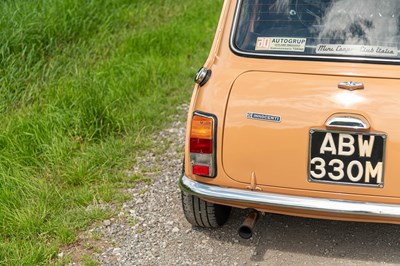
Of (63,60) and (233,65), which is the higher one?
(233,65)

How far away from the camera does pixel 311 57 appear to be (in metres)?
4.40

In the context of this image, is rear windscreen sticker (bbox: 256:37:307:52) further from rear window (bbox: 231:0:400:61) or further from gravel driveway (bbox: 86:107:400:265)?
gravel driveway (bbox: 86:107:400:265)

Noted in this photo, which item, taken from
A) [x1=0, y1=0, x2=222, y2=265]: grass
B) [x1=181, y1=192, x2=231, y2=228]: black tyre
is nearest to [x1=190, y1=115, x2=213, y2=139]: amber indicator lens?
[x1=181, y1=192, x2=231, y2=228]: black tyre

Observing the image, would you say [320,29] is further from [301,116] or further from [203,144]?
[203,144]

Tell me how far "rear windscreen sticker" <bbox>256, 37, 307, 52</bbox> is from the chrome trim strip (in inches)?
25.0

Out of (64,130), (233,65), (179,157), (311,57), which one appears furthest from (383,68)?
(64,130)

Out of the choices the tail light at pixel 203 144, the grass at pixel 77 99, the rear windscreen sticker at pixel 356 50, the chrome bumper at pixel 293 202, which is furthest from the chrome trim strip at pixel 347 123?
the grass at pixel 77 99

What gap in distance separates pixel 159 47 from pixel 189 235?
3854mm

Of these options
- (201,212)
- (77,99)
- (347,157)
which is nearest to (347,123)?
(347,157)

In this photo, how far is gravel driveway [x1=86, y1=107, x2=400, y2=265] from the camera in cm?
449

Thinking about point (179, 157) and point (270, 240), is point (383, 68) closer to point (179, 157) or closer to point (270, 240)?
point (270, 240)

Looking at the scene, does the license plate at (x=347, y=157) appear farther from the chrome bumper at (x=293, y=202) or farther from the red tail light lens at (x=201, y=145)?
the red tail light lens at (x=201, y=145)

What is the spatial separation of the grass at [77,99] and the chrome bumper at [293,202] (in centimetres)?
105

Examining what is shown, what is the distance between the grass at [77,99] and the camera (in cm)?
502
